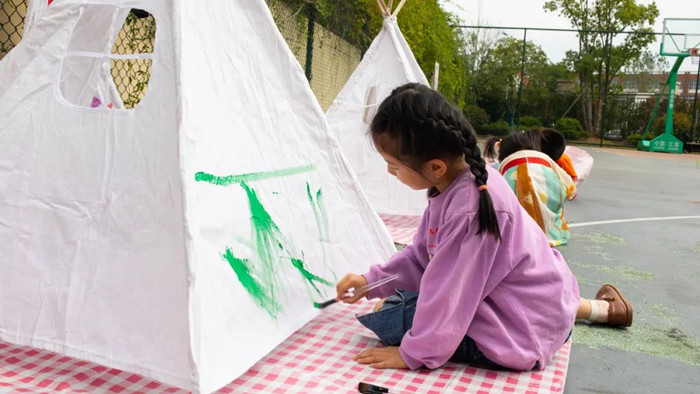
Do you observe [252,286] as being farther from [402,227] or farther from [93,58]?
[402,227]

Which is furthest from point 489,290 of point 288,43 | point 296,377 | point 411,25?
point 411,25

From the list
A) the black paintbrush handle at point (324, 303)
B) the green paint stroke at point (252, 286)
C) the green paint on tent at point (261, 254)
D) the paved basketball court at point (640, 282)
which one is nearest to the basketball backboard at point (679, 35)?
the paved basketball court at point (640, 282)

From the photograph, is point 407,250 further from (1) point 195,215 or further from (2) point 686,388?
(2) point 686,388

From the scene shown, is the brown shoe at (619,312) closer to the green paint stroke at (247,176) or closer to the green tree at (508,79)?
the green paint stroke at (247,176)

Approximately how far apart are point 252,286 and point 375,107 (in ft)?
8.44

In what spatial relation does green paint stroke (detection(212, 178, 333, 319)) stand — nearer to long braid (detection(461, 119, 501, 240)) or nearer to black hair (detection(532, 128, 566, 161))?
long braid (detection(461, 119, 501, 240))

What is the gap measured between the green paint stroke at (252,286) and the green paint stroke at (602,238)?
2.92 m

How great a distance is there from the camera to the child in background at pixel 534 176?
3572mm

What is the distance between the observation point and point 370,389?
1.66 m

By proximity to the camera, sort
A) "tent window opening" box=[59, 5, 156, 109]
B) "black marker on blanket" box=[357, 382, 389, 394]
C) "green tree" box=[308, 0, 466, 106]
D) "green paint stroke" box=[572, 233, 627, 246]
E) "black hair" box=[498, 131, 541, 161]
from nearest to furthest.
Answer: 1. "black marker on blanket" box=[357, 382, 389, 394]
2. "tent window opening" box=[59, 5, 156, 109]
3. "black hair" box=[498, 131, 541, 161]
4. "green paint stroke" box=[572, 233, 627, 246]
5. "green tree" box=[308, 0, 466, 106]

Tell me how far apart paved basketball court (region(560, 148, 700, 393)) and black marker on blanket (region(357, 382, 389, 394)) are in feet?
2.08

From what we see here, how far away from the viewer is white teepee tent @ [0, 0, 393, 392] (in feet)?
5.41

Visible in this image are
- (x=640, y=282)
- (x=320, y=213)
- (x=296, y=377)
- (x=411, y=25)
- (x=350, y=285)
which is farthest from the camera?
(x=411, y=25)

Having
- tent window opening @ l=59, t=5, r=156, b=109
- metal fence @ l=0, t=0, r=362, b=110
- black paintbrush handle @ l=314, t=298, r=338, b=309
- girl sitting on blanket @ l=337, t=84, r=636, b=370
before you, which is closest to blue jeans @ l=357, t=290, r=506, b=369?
girl sitting on blanket @ l=337, t=84, r=636, b=370
